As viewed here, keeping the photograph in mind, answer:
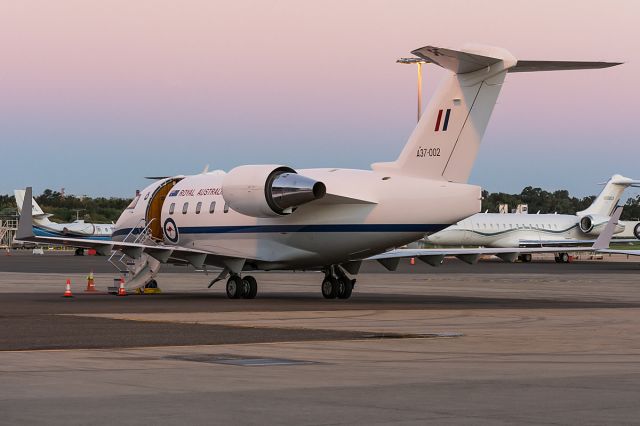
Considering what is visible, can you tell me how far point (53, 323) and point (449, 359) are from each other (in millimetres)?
9430

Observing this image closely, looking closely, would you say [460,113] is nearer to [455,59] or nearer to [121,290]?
[455,59]

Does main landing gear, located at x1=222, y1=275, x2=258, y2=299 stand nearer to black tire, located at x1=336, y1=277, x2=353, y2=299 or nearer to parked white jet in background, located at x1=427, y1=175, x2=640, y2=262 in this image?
black tire, located at x1=336, y1=277, x2=353, y2=299

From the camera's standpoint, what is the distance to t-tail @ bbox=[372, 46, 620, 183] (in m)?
29.0

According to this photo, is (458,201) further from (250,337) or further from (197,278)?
(197,278)

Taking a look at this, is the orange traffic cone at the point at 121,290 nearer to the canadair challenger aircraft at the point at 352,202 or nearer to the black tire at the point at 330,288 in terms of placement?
the canadair challenger aircraft at the point at 352,202

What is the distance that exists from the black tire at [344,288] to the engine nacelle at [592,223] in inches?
2271

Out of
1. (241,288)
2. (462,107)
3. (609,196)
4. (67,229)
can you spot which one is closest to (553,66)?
(462,107)

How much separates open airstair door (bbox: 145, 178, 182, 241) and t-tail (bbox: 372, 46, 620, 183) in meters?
10.4

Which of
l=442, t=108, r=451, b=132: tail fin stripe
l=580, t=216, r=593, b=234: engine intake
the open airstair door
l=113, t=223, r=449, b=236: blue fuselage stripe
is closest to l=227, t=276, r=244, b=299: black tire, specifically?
l=113, t=223, r=449, b=236: blue fuselage stripe

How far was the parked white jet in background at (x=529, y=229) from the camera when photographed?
86.7m

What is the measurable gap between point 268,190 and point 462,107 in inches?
222

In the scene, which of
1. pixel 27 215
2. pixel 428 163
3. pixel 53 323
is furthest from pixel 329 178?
pixel 53 323

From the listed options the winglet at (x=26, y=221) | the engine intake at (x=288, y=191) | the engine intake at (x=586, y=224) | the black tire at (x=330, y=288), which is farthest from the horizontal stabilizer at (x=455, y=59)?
the engine intake at (x=586, y=224)

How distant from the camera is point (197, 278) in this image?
49.6 metres
